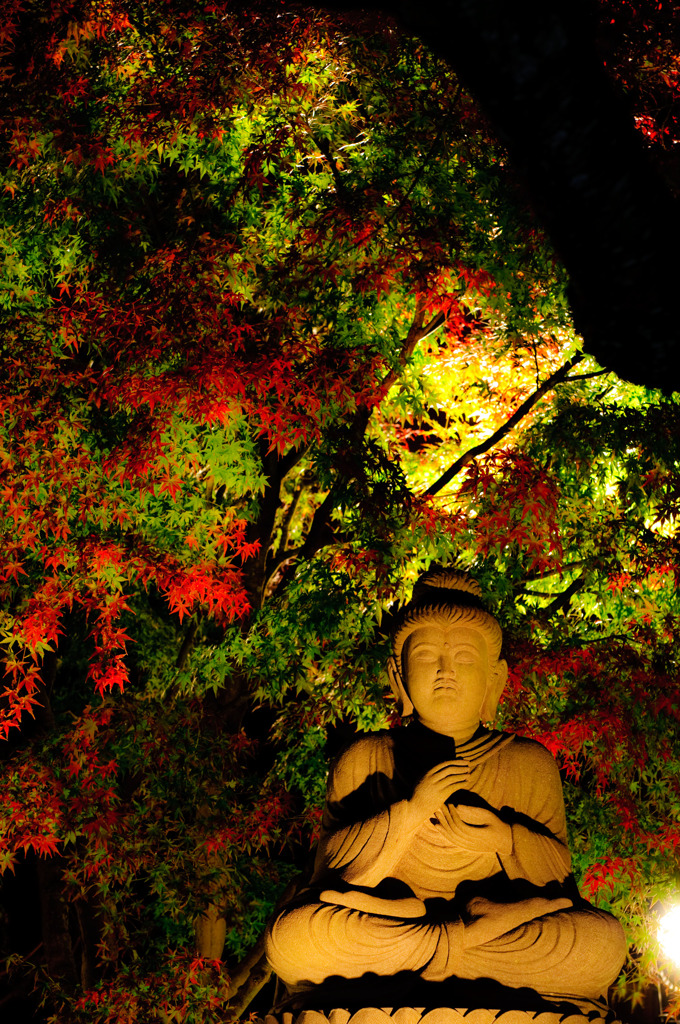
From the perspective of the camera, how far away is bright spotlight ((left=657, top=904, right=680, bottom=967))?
305 inches

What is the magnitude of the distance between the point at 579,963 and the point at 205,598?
3.86 metres

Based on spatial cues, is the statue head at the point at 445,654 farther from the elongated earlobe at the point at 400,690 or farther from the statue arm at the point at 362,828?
the statue arm at the point at 362,828

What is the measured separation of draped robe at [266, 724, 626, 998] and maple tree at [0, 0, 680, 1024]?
94.4 inches

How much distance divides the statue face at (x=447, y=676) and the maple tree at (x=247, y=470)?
87.6 inches

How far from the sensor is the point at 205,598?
6.93 m

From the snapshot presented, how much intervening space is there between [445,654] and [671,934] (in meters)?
4.65

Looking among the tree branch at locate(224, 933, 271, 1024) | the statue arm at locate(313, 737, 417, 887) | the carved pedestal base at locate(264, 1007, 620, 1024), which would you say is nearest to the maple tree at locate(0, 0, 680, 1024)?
the tree branch at locate(224, 933, 271, 1024)

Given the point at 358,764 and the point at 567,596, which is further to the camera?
the point at 567,596

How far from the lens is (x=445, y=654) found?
453 cm

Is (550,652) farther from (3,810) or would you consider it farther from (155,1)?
(155,1)

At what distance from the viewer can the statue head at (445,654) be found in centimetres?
449

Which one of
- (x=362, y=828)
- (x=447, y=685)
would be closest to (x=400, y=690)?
(x=447, y=685)

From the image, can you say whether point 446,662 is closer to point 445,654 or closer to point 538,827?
point 445,654

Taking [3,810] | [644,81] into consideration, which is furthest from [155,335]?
[644,81]
